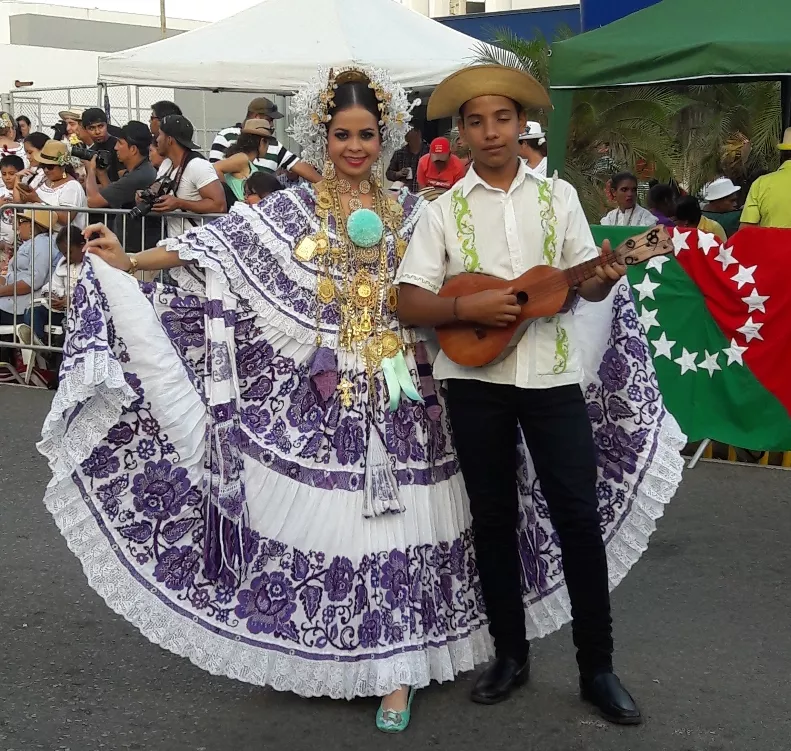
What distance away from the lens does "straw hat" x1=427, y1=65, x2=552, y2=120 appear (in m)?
3.65

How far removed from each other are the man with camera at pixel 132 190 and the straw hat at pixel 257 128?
0.95 m

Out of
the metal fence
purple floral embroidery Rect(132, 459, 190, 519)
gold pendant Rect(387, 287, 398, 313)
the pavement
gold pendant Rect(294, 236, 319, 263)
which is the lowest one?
the pavement

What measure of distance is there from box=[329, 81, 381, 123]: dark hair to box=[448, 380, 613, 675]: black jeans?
37.0 inches

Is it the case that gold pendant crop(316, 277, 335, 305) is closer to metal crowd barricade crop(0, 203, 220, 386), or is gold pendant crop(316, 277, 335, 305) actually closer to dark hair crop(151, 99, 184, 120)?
metal crowd barricade crop(0, 203, 220, 386)

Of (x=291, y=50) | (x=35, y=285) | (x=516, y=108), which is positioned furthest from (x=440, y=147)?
(x=516, y=108)

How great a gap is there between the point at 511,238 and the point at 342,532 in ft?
3.51

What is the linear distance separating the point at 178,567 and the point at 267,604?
0.31 m

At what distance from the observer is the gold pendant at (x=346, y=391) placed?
12.9ft

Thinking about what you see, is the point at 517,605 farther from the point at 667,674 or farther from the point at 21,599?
the point at 21,599

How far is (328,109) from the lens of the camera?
394 centimetres

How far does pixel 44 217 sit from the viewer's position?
32.9 ft

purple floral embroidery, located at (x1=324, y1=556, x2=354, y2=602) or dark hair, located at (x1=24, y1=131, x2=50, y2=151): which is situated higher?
dark hair, located at (x1=24, y1=131, x2=50, y2=151)

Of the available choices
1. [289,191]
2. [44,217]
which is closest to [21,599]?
[289,191]

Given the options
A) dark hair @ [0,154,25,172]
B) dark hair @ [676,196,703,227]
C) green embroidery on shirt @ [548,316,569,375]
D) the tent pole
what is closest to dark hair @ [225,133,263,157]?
dark hair @ [0,154,25,172]
